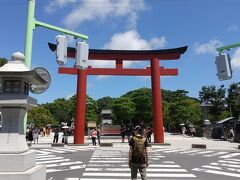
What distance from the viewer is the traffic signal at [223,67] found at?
9.80 metres

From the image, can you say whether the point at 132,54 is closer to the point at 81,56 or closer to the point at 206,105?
the point at 81,56

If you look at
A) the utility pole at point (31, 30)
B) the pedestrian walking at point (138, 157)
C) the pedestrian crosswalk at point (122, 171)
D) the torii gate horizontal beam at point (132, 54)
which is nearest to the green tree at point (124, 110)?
the torii gate horizontal beam at point (132, 54)

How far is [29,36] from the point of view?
11000 millimetres

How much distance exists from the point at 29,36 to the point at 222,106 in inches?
1798

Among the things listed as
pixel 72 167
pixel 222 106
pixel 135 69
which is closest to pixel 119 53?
pixel 135 69

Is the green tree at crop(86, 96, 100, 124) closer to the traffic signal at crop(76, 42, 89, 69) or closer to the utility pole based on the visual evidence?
the utility pole

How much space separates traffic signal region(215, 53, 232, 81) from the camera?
9.80 metres

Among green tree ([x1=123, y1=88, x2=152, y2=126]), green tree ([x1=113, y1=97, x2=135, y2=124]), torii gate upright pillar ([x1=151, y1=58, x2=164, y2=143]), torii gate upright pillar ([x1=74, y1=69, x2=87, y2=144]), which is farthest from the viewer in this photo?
green tree ([x1=113, y1=97, x2=135, y2=124])

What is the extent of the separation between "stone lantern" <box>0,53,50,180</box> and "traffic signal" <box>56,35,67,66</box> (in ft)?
6.02

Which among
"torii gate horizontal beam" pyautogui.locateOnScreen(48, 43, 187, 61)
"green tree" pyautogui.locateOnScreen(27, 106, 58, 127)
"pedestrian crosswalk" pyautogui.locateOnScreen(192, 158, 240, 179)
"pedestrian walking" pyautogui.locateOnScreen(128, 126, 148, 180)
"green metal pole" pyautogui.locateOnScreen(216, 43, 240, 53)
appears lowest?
"pedestrian crosswalk" pyautogui.locateOnScreen(192, 158, 240, 179)

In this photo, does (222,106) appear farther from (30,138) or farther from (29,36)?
(29,36)

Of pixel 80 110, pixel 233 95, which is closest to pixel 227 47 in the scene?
pixel 80 110

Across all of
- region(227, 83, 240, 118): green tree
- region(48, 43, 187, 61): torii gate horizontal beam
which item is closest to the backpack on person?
region(48, 43, 187, 61): torii gate horizontal beam

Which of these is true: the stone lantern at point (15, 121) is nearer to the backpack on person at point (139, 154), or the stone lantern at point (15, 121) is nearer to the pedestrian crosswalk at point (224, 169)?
the backpack on person at point (139, 154)
